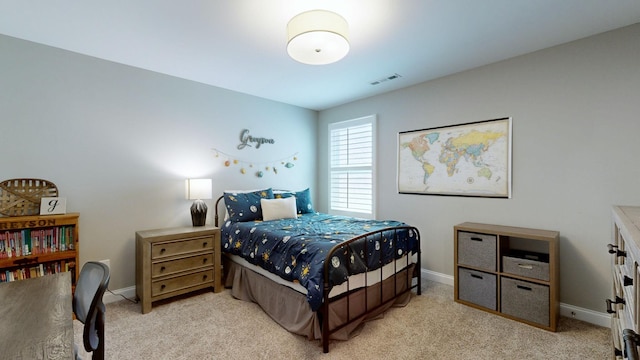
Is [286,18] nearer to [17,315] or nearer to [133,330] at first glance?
[17,315]

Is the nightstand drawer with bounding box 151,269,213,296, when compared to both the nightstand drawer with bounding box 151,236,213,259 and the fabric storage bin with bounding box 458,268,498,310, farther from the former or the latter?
the fabric storage bin with bounding box 458,268,498,310

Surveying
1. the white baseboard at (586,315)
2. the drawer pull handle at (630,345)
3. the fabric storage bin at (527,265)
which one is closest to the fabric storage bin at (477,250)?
the fabric storage bin at (527,265)

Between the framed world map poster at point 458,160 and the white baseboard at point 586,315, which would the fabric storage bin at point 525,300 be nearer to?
the white baseboard at point 586,315

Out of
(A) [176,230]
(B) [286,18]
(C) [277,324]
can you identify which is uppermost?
Result: (B) [286,18]

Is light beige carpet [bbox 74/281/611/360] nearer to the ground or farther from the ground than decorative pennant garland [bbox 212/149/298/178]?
nearer to the ground

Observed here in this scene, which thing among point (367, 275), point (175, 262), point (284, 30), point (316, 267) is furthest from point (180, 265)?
point (284, 30)

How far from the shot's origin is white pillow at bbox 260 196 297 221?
3375 mm

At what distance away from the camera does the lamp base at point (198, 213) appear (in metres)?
3.13

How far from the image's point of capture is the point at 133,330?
7.39 ft

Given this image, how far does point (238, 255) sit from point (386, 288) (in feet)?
5.24

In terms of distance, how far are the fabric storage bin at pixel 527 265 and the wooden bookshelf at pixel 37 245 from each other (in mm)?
3864

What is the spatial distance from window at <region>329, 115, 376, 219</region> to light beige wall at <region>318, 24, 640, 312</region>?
1139 millimetres

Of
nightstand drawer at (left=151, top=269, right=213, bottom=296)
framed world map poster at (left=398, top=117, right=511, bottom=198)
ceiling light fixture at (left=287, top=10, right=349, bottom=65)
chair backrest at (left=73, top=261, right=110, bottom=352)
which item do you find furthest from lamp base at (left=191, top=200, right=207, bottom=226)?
framed world map poster at (left=398, top=117, right=511, bottom=198)

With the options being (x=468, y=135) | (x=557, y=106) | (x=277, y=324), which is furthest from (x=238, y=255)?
(x=557, y=106)
